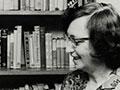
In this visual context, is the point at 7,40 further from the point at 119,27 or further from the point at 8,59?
the point at 119,27

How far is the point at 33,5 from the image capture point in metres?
1.87

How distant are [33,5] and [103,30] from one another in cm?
73

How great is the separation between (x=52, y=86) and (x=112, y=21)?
1.09m

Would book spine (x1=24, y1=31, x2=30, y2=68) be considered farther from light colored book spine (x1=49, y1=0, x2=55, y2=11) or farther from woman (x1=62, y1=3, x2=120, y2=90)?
woman (x1=62, y1=3, x2=120, y2=90)

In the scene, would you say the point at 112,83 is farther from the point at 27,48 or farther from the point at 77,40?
the point at 27,48

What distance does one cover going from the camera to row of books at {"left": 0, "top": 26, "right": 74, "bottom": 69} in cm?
190

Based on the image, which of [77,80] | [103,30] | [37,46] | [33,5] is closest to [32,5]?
[33,5]

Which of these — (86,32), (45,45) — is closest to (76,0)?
(45,45)

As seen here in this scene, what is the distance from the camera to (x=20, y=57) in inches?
74.6

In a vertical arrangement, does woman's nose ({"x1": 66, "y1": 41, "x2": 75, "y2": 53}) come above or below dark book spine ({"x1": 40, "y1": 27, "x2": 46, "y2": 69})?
above

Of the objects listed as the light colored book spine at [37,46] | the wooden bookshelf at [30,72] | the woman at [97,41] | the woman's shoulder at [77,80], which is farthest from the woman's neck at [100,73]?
the light colored book spine at [37,46]

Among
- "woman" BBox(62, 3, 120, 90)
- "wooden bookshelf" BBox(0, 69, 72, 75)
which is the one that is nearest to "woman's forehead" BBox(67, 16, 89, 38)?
"woman" BBox(62, 3, 120, 90)

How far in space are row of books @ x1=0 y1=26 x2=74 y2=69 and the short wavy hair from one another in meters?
0.60

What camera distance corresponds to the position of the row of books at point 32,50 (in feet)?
6.22
